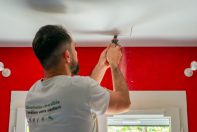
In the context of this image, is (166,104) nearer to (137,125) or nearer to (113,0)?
(137,125)

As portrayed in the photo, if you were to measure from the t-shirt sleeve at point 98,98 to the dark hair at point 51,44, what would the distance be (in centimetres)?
Answer: 18

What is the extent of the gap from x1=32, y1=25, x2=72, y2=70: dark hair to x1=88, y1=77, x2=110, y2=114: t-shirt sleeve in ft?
0.60

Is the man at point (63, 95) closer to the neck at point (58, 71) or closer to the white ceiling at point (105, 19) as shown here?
the neck at point (58, 71)

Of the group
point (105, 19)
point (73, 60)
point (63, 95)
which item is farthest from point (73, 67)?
point (105, 19)

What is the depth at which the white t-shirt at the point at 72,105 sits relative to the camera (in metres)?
1.10

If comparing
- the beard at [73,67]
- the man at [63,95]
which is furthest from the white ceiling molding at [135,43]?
the man at [63,95]

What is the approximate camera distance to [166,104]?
8.52 feet

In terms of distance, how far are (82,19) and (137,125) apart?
1.02 m

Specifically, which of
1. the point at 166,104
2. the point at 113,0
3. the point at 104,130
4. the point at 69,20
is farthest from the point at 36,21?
the point at 166,104

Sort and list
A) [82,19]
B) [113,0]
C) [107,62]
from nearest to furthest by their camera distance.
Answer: [107,62], [113,0], [82,19]

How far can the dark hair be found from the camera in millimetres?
1178

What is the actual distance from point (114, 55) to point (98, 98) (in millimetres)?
362

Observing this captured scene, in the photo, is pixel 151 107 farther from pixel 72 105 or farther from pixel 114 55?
pixel 72 105

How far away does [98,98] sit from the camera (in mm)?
1102
